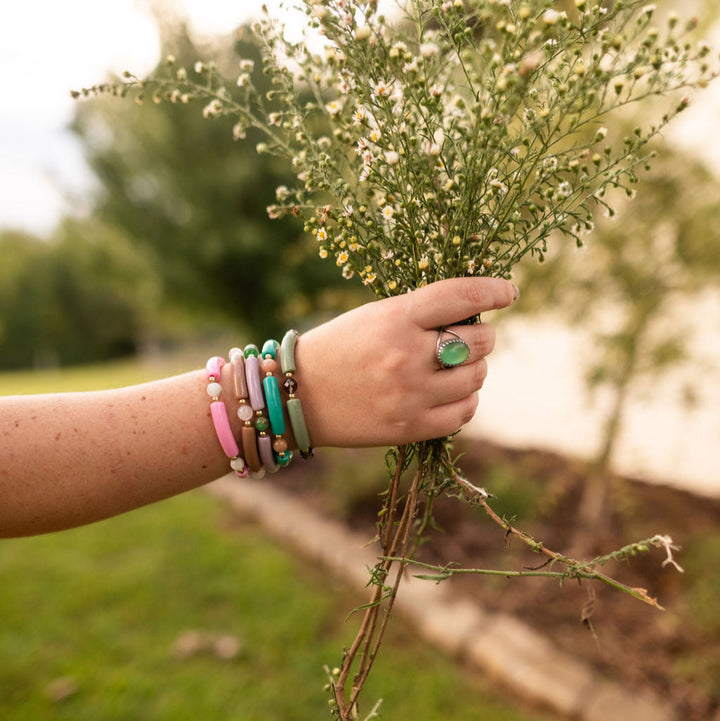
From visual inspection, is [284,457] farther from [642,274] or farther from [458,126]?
[642,274]

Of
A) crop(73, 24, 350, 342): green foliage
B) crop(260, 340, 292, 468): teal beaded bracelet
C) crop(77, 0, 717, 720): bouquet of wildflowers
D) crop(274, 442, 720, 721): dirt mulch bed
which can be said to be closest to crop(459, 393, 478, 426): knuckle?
crop(77, 0, 717, 720): bouquet of wildflowers

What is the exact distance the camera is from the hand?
122 cm

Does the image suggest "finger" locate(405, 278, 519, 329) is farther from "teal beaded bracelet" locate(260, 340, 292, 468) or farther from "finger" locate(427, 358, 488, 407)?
"teal beaded bracelet" locate(260, 340, 292, 468)

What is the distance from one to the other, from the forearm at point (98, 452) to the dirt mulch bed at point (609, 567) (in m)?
1.21

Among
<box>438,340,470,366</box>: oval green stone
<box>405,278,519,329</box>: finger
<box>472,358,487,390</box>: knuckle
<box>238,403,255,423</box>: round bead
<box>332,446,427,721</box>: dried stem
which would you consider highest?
<box>405,278,519,329</box>: finger

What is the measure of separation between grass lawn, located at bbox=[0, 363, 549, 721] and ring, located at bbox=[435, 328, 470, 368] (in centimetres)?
252

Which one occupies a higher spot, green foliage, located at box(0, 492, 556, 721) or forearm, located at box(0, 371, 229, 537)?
forearm, located at box(0, 371, 229, 537)

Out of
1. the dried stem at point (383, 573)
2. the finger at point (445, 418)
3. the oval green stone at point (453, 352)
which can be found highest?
the oval green stone at point (453, 352)

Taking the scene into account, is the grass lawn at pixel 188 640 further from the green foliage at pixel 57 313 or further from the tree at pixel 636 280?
the green foliage at pixel 57 313

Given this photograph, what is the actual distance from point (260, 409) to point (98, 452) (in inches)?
15.9

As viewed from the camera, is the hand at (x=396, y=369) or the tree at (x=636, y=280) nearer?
the hand at (x=396, y=369)

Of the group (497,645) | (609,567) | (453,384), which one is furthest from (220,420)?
(609,567)

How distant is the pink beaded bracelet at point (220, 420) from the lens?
1341 mm

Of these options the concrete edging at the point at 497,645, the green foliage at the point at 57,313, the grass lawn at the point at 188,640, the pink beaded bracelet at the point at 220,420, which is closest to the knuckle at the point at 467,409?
the pink beaded bracelet at the point at 220,420
